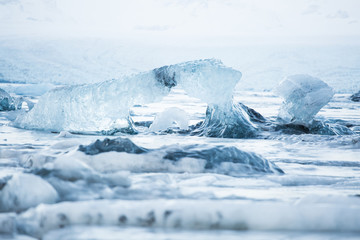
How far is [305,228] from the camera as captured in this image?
4.93ft

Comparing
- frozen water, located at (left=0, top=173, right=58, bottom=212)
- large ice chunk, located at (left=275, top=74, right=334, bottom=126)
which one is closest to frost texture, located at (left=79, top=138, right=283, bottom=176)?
frozen water, located at (left=0, top=173, right=58, bottom=212)

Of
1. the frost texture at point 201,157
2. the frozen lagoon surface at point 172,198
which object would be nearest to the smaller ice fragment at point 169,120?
the frozen lagoon surface at point 172,198

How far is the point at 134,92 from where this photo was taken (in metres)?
5.27

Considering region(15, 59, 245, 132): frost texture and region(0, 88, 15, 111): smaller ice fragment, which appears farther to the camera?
region(0, 88, 15, 111): smaller ice fragment

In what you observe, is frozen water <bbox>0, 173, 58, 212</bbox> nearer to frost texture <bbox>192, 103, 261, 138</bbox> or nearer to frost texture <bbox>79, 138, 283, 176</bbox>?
frost texture <bbox>79, 138, 283, 176</bbox>

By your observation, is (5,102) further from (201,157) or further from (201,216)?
(201,216)

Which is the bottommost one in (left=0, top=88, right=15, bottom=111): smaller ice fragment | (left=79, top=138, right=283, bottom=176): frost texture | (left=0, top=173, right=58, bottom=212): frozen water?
(left=0, top=88, right=15, bottom=111): smaller ice fragment

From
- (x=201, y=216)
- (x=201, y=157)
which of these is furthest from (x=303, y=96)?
(x=201, y=216)

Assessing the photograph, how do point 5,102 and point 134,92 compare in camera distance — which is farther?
point 5,102

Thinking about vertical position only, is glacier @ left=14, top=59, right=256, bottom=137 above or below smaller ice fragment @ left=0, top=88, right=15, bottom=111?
above

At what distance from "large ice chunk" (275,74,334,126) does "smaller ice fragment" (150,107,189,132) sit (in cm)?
137

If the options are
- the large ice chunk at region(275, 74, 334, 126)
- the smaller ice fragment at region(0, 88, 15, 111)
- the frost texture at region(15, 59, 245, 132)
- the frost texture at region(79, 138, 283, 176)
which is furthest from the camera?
the smaller ice fragment at region(0, 88, 15, 111)

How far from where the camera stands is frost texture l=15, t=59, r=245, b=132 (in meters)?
5.25

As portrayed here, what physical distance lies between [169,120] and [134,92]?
0.96 metres
